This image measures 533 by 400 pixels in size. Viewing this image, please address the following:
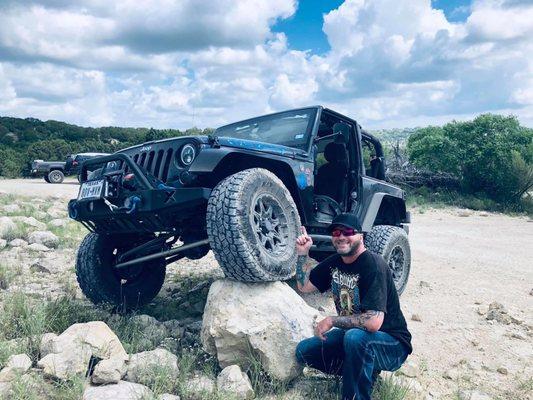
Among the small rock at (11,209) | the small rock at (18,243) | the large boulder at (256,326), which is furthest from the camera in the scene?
the small rock at (11,209)

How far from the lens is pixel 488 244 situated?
10086 millimetres

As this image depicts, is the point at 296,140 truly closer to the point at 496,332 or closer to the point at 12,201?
the point at 496,332

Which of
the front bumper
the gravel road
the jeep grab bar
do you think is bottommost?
the gravel road

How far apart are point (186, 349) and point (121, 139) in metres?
37.5

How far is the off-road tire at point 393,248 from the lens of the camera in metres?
5.36

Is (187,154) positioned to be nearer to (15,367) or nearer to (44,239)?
(15,367)

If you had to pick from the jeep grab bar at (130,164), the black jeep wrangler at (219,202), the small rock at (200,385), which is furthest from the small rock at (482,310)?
the jeep grab bar at (130,164)

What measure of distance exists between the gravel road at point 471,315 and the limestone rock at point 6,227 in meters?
2.88

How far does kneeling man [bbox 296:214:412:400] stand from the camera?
116 inches

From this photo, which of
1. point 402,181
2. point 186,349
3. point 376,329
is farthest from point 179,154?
point 402,181

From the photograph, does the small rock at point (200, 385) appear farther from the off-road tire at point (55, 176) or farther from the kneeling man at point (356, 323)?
the off-road tire at point (55, 176)

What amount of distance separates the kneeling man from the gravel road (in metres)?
0.57

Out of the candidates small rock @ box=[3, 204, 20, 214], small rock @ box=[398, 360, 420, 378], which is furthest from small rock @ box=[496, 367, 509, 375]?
small rock @ box=[3, 204, 20, 214]

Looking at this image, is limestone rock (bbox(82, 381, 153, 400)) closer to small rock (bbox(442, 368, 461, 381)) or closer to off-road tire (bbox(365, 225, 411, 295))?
small rock (bbox(442, 368, 461, 381))
